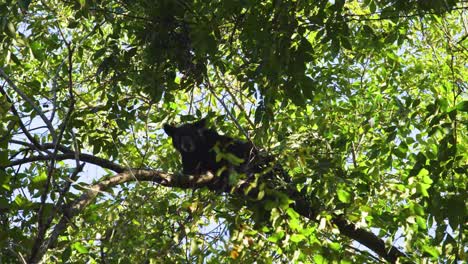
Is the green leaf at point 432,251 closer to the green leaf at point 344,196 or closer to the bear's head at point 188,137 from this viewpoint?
the green leaf at point 344,196

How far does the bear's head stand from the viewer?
27.2ft

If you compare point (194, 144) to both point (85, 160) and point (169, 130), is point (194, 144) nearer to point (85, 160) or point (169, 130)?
point (169, 130)

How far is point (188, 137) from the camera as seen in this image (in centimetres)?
843

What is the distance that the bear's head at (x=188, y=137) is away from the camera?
830 centimetres

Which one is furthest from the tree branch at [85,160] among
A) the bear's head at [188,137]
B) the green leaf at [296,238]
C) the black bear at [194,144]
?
the bear's head at [188,137]

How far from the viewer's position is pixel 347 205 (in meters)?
5.05

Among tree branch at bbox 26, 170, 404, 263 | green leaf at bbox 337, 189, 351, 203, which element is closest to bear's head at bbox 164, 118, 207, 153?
tree branch at bbox 26, 170, 404, 263

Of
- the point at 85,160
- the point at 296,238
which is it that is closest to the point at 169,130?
the point at 85,160

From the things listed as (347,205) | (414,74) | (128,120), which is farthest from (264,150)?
(414,74)

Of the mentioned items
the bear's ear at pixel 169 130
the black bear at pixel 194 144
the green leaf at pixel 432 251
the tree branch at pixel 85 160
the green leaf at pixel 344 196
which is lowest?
the green leaf at pixel 432 251

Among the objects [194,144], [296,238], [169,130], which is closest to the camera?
[296,238]

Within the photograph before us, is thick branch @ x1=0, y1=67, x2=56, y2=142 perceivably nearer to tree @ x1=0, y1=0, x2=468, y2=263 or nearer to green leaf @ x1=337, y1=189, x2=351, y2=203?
tree @ x1=0, y1=0, x2=468, y2=263

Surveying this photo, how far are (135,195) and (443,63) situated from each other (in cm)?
546

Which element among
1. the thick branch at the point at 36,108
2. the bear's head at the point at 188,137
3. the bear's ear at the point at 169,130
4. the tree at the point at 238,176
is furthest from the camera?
the bear's ear at the point at 169,130
